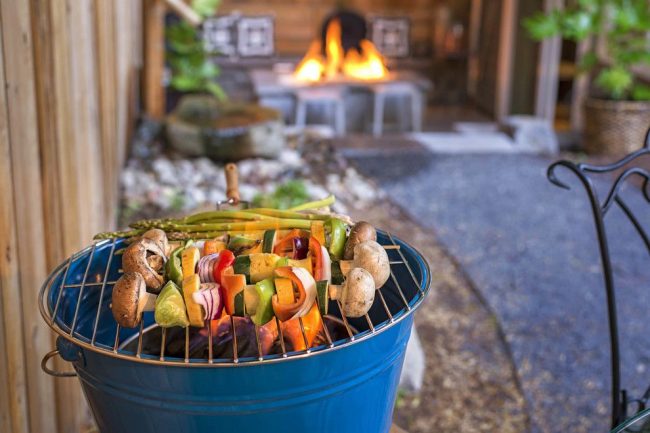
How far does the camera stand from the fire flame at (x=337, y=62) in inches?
376

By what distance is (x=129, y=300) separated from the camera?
152cm

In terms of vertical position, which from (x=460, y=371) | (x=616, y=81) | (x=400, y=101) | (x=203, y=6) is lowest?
(x=460, y=371)

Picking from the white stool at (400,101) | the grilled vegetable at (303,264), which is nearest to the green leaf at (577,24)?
the white stool at (400,101)

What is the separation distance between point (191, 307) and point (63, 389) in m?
1.25

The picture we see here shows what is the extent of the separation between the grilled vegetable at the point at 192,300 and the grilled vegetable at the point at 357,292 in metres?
0.29

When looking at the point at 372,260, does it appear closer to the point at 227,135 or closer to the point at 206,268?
the point at 206,268

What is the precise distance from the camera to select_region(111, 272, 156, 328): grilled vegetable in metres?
1.52

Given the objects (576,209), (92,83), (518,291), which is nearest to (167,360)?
(92,83)

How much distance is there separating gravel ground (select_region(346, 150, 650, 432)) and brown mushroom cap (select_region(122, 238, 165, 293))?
7.54 ft

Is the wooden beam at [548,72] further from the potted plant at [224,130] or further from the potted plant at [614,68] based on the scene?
the potted plant at [224,130]

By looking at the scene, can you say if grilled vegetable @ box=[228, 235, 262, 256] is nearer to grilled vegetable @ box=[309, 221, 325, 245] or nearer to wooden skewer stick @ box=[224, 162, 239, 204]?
grilled vegetable @ box=[309, 221, 325, 245]

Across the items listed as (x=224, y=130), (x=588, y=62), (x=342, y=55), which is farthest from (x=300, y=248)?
(x=342, y=55)

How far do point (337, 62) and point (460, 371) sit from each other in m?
6.97

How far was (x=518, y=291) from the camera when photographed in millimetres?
4656
